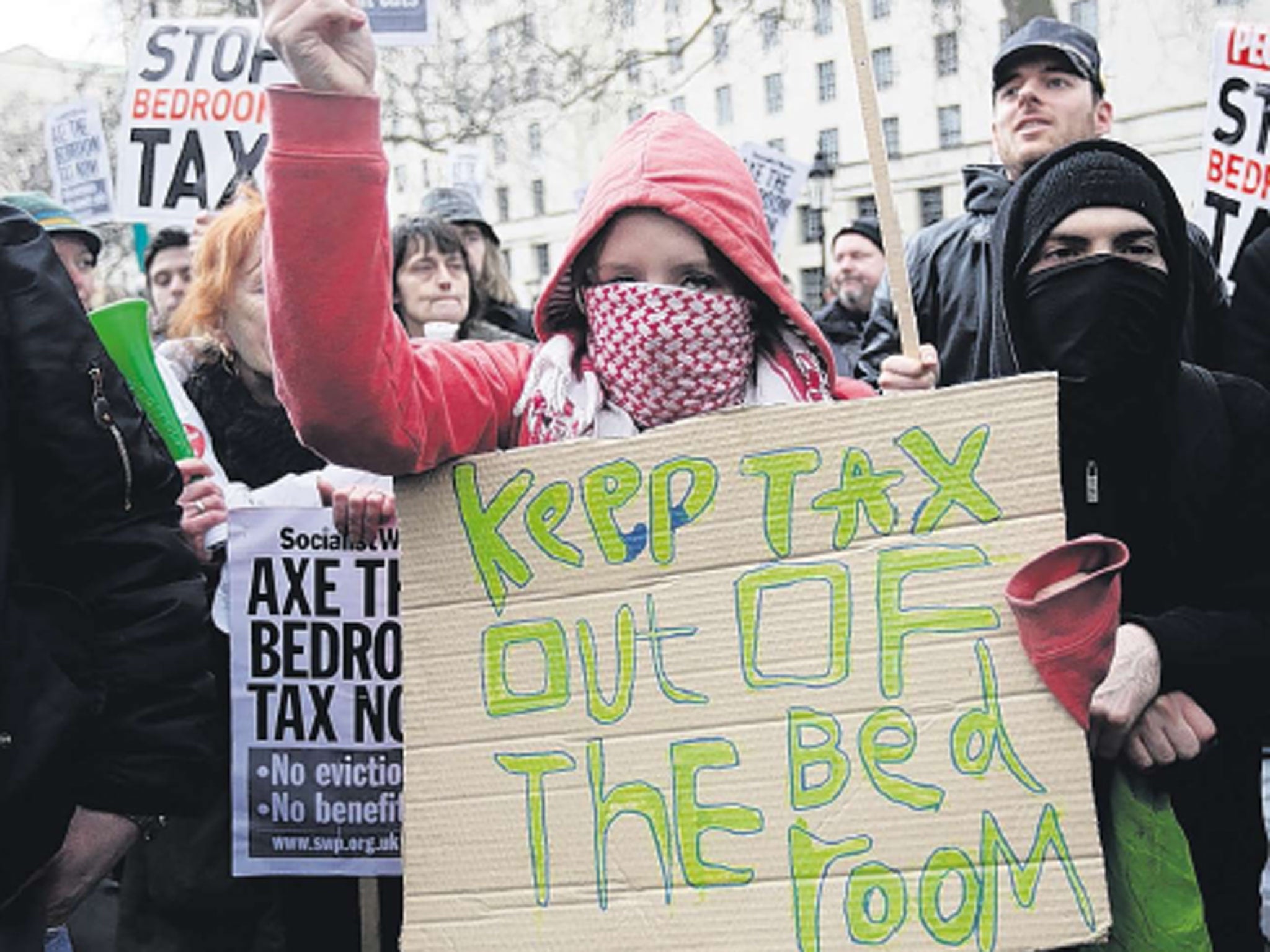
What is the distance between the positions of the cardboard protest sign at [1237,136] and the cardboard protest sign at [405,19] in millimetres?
3090

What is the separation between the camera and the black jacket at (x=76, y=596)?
69.1 inches

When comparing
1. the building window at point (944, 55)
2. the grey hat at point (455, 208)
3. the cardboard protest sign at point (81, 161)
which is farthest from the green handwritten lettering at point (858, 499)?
the building window at point (944, 55)

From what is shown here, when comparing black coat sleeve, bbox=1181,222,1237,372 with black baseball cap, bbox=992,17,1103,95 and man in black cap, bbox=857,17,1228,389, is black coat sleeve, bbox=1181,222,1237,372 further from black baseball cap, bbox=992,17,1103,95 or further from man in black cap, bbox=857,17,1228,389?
black baseball cap, bbox=992,17,1103,95

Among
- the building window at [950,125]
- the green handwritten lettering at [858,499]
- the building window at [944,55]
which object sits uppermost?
the building window at [944,55]

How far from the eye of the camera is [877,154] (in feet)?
6.03

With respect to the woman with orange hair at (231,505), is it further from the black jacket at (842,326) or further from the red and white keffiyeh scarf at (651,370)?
the black jacket at (842,326)

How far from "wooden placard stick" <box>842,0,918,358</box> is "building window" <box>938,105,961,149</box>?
4583cm

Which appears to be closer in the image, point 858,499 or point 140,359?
point 858,499

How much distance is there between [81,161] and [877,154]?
804cm

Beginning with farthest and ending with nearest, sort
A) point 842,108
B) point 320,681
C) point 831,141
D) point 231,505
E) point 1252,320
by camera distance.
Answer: point 831,141 → point 842,108 → point 1252,320 → point 231,505 → point 320,681

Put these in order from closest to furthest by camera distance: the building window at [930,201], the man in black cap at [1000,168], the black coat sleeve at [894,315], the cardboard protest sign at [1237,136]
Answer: the man in black cap at [1000,168]
the black coat sleeve at [894,315]
the cardboard protest sign at [1237,136]
the building window at [930,201]

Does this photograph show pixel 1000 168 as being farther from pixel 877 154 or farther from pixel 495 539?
pixel 495 539

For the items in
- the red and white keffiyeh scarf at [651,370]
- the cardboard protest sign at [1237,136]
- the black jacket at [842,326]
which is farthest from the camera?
the black jacket at [842,326]

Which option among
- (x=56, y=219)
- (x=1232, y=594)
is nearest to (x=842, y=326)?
(x=56, y=219)
